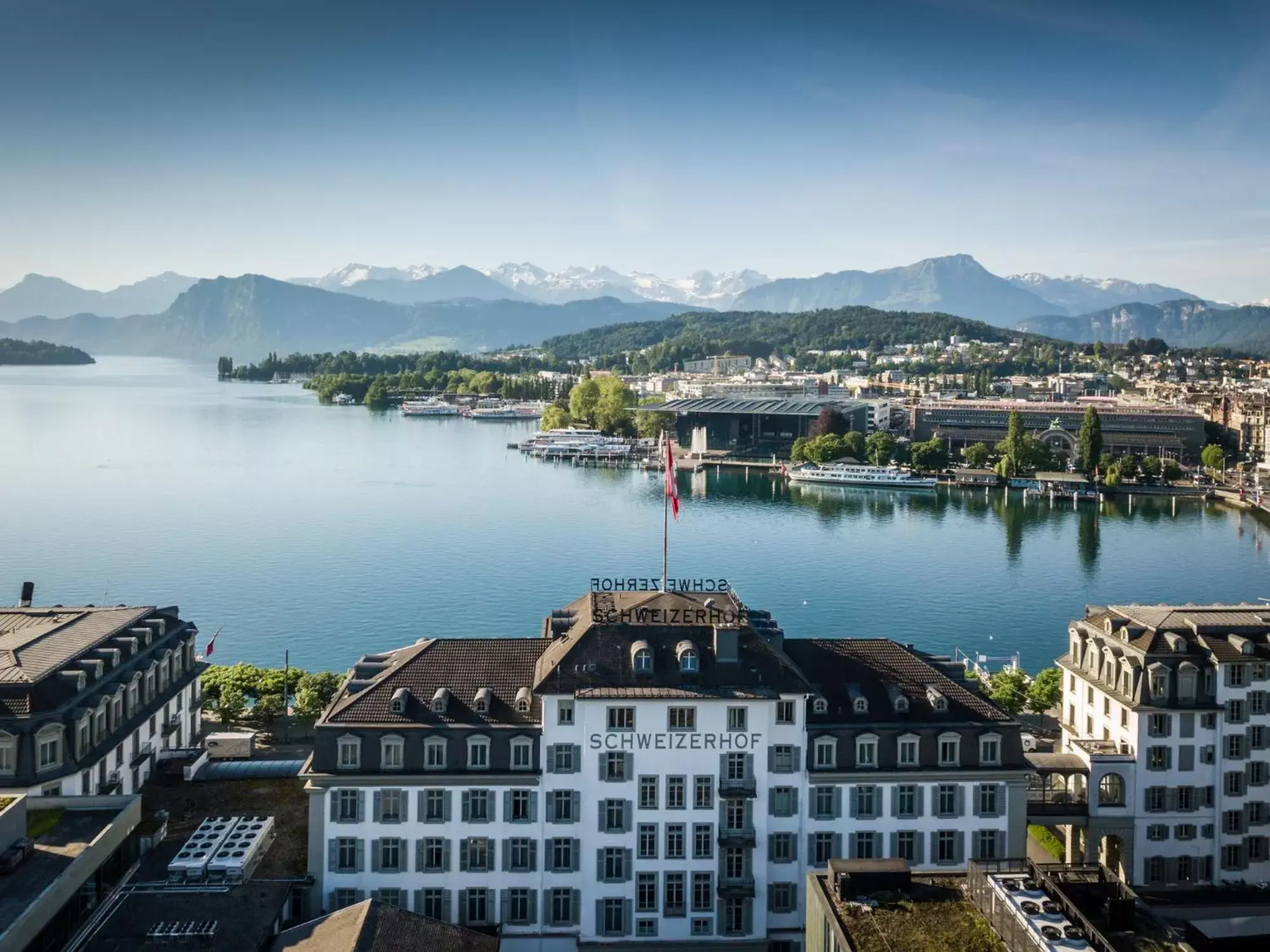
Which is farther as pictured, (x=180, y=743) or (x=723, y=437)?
(x=723, y=437)

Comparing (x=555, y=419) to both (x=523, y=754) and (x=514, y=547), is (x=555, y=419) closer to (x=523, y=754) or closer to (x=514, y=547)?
(x=514, y=547)

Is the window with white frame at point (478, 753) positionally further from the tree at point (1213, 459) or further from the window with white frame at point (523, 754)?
the tree at point (1213, 459)

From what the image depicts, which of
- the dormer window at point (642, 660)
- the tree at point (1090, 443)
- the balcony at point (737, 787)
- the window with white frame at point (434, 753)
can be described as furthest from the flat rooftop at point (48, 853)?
the tree at point (1090, 443)

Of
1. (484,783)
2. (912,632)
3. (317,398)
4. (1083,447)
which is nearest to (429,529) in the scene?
(912,632)

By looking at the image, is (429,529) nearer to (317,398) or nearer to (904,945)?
(904,945)

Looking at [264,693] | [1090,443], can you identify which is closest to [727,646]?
[264,693]
